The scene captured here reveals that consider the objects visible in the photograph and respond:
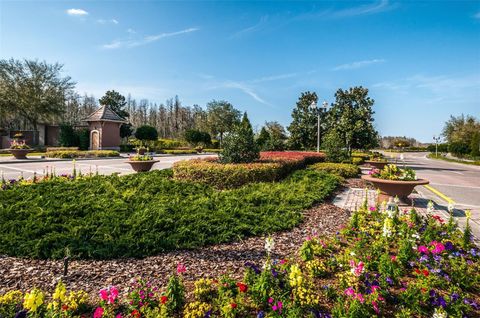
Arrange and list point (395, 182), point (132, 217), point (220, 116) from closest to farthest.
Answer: point (132, 217), point (395, 182), point (220, 116)

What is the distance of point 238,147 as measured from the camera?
35.8 ft

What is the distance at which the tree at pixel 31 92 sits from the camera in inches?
1428

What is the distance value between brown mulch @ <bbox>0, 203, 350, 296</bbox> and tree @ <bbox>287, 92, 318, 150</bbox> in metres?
22.4

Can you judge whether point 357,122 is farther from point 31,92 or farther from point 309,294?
point 31,92

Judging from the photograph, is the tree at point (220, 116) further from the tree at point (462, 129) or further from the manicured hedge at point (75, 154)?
the tree at point (462, 129)

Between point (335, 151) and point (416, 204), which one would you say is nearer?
point (416, 204)

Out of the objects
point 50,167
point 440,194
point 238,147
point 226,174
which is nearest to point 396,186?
point 440,194

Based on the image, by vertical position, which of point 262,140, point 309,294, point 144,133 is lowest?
point 309,294

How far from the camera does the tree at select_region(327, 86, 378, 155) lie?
20969mm

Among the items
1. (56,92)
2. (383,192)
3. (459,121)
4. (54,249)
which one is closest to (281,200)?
(383,192)

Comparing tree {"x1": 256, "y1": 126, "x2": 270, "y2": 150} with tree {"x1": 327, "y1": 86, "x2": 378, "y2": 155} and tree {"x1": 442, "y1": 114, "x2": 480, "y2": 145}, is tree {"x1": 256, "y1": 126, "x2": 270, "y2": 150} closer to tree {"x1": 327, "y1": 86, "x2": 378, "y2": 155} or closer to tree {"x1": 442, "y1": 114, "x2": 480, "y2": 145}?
tree {"x1": 327, "y1": 86, "x2": 378, "y2": 155}

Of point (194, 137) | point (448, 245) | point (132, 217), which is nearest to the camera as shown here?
point (448, 245)

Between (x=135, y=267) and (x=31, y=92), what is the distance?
43814 millimetres

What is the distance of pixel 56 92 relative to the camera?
1537 inches
